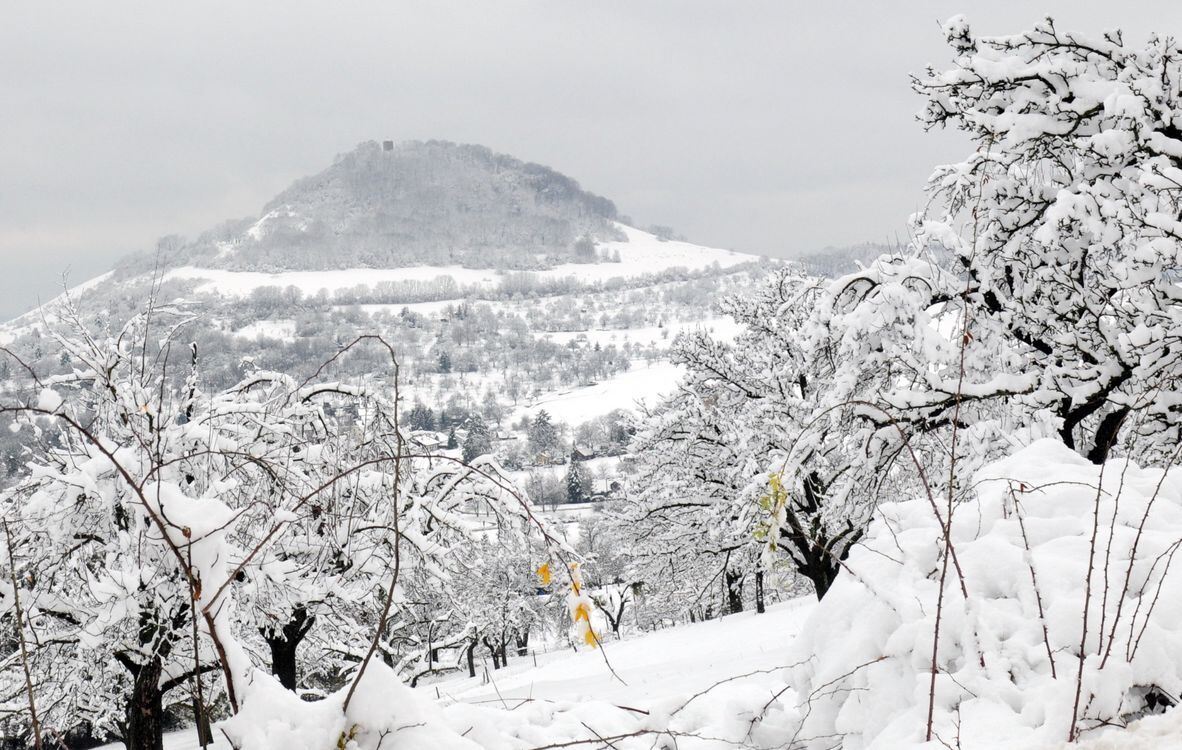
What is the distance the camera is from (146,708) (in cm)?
689

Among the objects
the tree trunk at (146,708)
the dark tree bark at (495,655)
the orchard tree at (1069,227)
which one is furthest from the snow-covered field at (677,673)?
the dark tree bark at (495,655)

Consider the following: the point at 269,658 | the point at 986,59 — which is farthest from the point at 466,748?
the point at 269,658

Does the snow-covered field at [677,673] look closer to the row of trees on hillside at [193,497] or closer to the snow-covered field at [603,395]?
the row of trees on hillside at [193,497]

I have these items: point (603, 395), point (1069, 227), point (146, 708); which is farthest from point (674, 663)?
point (603, 395)

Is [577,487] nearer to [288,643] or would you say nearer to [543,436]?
[543,436]

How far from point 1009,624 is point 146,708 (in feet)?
24.8

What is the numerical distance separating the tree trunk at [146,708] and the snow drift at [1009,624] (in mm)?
6358

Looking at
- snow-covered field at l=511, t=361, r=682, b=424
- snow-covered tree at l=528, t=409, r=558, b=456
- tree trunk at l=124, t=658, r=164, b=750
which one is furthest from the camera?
snow-covered field at l=511, t=361, r=682, b=424

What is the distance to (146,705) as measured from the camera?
22.6 feet

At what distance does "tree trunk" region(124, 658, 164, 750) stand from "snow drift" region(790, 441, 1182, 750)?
20.9ft

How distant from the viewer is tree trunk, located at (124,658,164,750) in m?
6.69

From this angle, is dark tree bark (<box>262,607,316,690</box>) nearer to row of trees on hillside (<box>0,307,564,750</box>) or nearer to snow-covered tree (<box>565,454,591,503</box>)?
row of trees on hillside (<box>0,307,564,750</box>)

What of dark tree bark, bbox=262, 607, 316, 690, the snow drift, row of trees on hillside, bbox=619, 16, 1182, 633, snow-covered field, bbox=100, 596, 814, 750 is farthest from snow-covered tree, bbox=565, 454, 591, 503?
the snow drift

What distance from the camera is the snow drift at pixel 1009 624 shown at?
2.04 meters
